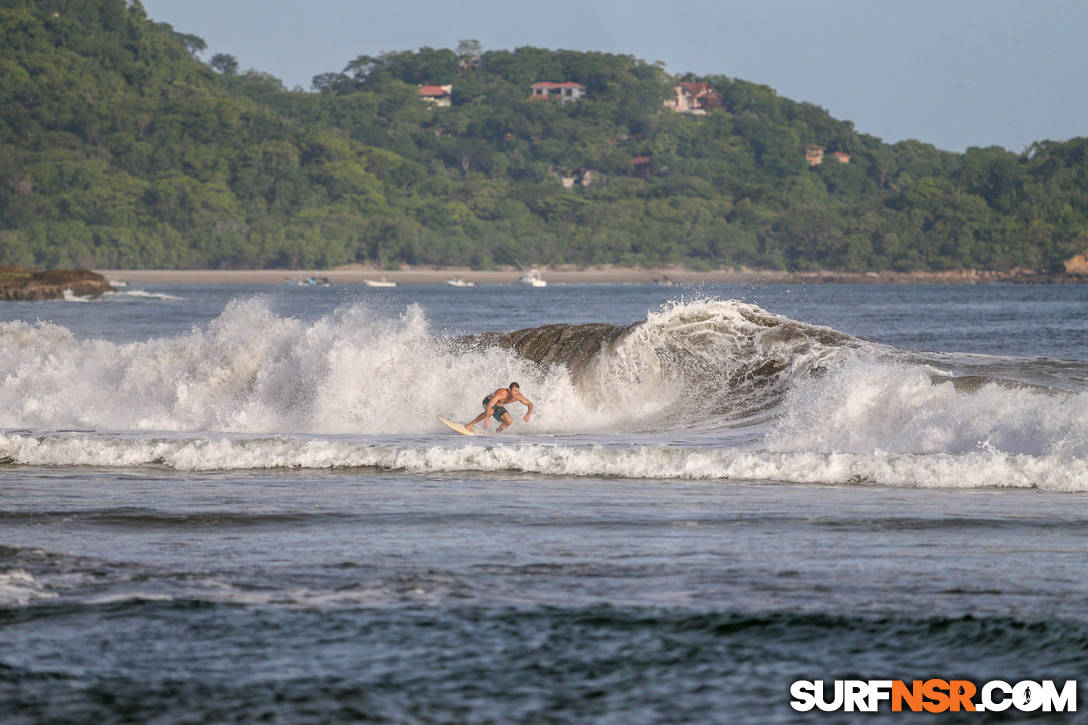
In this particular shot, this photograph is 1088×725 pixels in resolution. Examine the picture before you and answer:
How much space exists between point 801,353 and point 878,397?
574 cm

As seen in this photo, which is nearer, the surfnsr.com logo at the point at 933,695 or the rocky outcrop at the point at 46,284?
the surfnsr.com logo at the point at 933,695

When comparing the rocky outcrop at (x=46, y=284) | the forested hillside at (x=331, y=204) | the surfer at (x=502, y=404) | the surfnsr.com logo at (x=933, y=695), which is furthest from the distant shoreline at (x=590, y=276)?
the surfnsr.com logo at (x=933, y=695)

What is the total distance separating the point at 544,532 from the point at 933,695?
464cm

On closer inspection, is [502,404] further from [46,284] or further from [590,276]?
[590,276]

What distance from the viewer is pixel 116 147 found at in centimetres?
16700

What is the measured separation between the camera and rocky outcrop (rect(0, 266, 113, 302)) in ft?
277

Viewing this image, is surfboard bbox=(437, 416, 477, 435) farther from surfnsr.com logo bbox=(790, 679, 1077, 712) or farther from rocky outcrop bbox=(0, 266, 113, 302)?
rocky outcrop bbox=(0, 266, 113, 302)

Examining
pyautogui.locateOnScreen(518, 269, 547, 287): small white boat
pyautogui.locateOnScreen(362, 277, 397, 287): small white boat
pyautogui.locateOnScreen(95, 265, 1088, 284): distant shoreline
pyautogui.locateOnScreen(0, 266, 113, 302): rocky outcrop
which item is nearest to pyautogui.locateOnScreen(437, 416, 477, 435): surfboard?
pyautogui.locateOnScreen(0, 266, 113, 302): rocky outcrop

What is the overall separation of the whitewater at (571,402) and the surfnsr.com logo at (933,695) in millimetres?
6892

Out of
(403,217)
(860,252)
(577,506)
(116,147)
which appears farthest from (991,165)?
(577,506)

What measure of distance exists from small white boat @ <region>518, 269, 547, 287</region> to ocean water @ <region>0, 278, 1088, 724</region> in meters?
123

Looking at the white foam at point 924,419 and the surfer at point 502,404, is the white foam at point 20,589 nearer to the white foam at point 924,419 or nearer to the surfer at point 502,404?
the white foam at point 924,419

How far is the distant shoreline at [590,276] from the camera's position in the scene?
5935 inches

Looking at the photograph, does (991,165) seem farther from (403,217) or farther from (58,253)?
(58,253)
